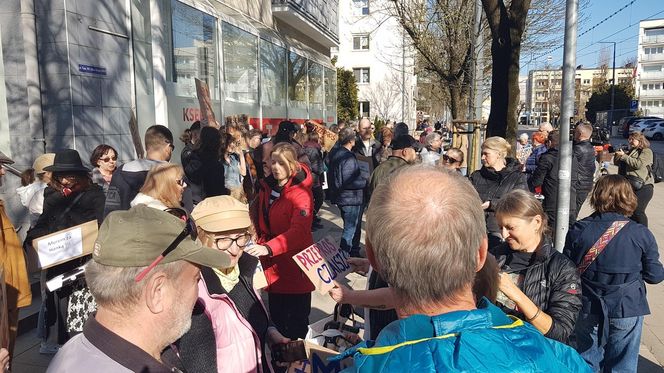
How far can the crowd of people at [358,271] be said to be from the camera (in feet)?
4.44

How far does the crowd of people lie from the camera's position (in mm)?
1354

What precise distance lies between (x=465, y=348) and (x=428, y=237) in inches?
12.0

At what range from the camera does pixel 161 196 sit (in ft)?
12.2

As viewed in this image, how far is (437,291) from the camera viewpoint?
137 cm

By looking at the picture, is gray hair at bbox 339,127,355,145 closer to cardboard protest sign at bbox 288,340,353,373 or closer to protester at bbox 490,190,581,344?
protester at bbox 490,190,581,344

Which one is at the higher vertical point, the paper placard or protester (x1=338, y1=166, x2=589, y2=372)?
protester (x1=338, y1=166, x2=589, y2=372)

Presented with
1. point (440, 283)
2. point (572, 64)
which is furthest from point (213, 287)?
point (572, 64)

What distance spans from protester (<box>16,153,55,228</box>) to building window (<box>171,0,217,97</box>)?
16.4 feet

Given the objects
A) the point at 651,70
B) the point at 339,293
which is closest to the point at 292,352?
the point at 339,293

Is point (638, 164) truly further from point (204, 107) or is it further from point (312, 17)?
point (312, 17)

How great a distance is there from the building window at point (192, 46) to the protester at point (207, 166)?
13.9ft

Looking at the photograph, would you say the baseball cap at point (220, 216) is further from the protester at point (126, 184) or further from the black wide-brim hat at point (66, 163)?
the black wide-brim hat at point (66, 163)

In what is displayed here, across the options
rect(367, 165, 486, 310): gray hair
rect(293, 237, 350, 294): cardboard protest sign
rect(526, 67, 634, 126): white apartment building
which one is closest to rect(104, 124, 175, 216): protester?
rect(293, 237, 350, 294): cardboard protest sign

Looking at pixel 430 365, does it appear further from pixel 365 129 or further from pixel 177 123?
pixel 365 129
